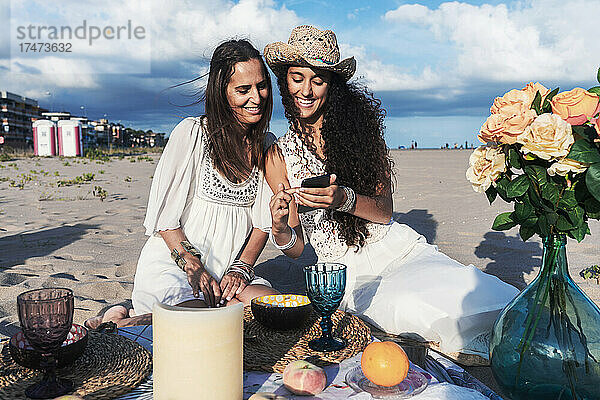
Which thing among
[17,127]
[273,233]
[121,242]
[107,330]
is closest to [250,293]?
[273,233]

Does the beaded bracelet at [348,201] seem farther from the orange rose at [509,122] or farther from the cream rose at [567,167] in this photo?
the cream rose at [567,167]

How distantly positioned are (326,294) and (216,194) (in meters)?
1.53

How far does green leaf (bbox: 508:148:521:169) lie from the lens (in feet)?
4.65

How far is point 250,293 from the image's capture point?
2730 mm

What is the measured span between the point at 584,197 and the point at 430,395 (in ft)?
2.30

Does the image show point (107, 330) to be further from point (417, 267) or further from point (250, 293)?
point (417, 267)

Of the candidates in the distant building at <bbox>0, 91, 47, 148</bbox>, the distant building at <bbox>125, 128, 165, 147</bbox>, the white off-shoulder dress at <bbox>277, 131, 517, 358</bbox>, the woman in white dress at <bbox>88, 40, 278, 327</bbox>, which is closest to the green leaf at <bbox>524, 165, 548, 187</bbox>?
the white off-shoulder dress at <bbox>277, 131, 517, 358</bbox>

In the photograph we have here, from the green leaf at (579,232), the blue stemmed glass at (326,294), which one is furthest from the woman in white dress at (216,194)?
the green leaf at (579,232)

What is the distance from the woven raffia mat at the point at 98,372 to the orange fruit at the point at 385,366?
0.67 meters

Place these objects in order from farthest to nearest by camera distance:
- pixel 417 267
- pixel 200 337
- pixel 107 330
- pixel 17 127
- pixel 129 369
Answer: pixel 17 127 < pixel 417 267 < pixel 107 330 < pixel 129 369 < pixel 200 337

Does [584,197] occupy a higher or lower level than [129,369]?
higher

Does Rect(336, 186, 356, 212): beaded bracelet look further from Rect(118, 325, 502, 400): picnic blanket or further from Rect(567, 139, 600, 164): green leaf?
Rect(567, 139, 600, 164): green leaf

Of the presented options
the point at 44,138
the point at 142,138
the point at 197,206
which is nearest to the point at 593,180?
the point at 197,206

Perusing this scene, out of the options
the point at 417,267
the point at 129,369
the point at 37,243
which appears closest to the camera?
the point at 129,369
